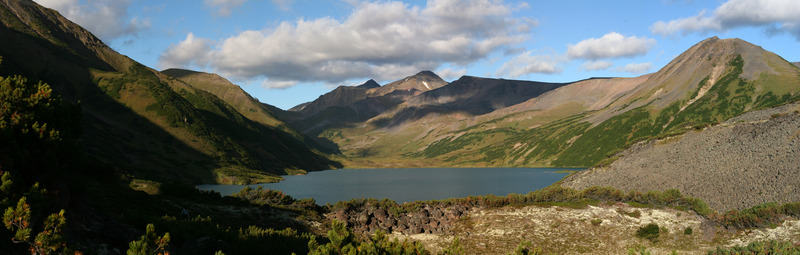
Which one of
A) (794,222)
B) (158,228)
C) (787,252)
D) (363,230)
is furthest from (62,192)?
(794,222)

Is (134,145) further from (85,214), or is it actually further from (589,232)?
(589,232)

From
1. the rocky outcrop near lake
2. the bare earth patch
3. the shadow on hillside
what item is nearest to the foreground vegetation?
the bare earth patch

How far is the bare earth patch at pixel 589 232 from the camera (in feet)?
110

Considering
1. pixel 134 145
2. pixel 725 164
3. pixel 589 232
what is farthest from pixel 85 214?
pixel 134 145

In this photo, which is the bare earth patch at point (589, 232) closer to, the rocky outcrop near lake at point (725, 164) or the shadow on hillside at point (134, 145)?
the rocky outcrop near lake at point (725, 164)

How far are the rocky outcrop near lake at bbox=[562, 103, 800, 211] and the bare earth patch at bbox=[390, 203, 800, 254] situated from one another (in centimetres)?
2081

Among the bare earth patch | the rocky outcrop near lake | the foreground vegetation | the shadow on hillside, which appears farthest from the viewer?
the shadow on hillside

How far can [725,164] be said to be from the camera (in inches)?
2544

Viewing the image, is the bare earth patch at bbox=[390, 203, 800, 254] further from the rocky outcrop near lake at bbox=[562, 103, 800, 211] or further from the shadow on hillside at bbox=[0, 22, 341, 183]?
the shadow on hillside at bbox=[0, 22, 341, 183]

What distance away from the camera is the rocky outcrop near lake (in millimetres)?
53094

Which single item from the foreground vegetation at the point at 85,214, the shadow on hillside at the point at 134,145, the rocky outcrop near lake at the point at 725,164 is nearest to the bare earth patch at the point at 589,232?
the foreground vegetation at the point at 85,214

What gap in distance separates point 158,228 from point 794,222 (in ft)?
147

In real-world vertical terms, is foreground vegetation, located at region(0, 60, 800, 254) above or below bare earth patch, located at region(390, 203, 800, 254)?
above

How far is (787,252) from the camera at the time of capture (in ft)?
63.6
